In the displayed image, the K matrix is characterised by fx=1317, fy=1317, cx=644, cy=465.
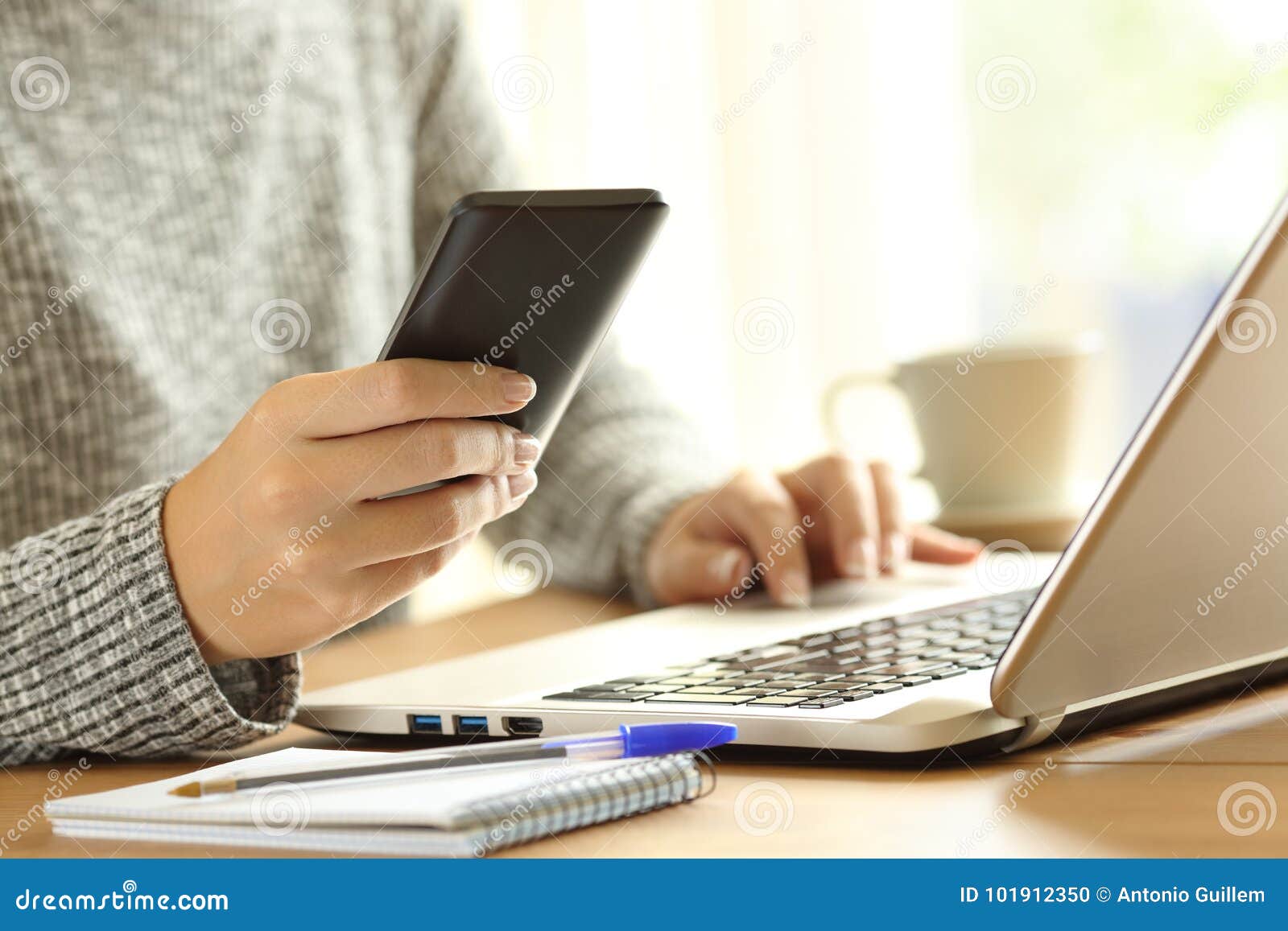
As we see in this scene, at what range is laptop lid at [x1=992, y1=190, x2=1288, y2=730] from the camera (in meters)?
0.47

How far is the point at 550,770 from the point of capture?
498mm

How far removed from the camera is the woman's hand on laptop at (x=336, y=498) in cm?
57

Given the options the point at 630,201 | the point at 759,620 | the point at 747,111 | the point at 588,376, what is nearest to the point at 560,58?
the point at 747,111

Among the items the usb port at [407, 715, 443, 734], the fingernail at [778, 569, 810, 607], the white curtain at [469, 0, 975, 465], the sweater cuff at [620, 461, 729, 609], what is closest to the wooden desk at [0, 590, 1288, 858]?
the usb port at [407, 715, 443, 734]

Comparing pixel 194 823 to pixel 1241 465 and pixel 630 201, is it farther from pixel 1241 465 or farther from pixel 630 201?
pixel 1241 465

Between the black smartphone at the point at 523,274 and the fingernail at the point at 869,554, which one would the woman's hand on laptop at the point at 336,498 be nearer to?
the black smartphone at the point at 523,274

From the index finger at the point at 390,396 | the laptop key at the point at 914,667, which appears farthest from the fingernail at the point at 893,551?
the index finger at the point at 390,396

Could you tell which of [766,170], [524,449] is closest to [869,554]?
[524,449]

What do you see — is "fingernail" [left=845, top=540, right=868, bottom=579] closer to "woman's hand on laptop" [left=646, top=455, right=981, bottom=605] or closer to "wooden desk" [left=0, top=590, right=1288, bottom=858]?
"woman's hand on laptop" [left=646, top=455, right=981, bottom=605]

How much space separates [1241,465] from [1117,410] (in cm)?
187

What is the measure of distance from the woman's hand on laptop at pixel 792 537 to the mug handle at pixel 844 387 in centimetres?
16

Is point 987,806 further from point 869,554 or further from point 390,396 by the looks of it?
point 869,554

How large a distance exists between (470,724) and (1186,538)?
329mm

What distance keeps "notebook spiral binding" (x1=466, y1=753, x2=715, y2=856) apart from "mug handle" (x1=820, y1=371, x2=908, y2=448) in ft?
2.57
